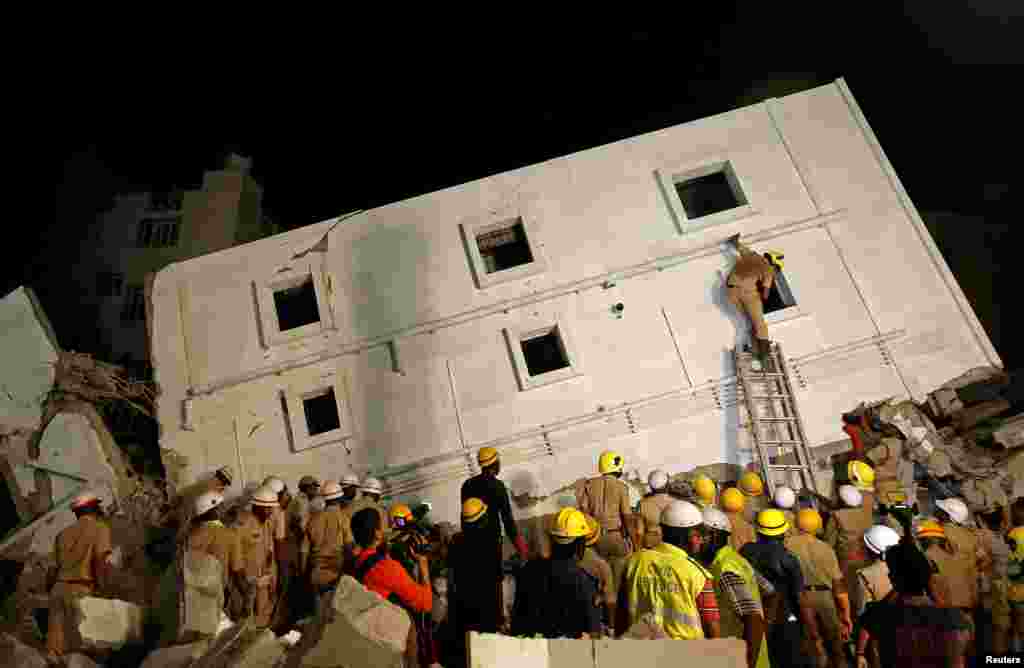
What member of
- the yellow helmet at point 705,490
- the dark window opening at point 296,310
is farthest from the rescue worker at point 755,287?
the dark window opening at point 296,310

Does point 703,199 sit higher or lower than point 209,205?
lower

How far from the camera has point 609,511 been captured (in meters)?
9.60

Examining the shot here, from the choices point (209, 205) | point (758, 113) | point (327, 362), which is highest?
point (209, 205)

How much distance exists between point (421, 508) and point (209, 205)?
22371 millimetres

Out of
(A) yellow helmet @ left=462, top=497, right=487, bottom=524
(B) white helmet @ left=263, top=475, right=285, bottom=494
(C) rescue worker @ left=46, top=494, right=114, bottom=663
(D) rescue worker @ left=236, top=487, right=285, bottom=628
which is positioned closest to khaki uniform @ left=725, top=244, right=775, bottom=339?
(A) yellow helmet @ left=462, top=497, right=487, bottom=524

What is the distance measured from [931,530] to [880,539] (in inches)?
22.4

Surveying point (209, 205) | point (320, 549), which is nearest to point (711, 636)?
point (320, 549)

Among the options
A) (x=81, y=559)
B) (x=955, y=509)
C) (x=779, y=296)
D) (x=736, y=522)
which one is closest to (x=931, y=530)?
(x=736, y=522)

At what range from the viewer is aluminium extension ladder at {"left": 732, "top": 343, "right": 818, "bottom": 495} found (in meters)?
12.0

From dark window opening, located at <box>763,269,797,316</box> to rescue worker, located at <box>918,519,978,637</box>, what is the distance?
276 inches

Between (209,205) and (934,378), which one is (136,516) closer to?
(934,378)

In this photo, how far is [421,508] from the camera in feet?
35.7

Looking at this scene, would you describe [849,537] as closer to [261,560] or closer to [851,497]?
[851,497]

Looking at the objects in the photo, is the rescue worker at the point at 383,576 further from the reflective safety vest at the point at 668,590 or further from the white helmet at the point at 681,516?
the white helmet at the point at 681,516
